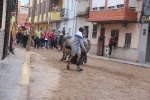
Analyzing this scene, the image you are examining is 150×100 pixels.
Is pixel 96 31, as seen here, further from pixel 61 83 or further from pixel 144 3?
pixel 61 83

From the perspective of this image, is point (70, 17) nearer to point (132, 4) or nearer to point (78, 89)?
point (132, 4)

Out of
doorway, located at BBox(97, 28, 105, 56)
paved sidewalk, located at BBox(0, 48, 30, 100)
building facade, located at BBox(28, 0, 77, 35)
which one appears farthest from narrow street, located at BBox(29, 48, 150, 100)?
building facade, located at BBox(28, 0, 77, 35)

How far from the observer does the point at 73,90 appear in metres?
8.23

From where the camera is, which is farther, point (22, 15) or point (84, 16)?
point (22, 15)

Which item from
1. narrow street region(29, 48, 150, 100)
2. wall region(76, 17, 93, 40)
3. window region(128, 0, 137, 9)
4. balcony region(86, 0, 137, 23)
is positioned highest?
window region(128, 0, 137, 9)

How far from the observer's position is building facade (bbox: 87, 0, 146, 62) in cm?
2430

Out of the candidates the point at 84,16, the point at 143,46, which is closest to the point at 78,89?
the point at 143,46

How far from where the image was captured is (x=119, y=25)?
27.0 m

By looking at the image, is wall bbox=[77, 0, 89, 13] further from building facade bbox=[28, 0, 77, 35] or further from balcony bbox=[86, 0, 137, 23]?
balcony bbox=[86, 0, 137, 23]

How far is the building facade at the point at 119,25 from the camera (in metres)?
24.3

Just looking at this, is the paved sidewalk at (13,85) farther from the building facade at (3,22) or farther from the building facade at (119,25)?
the building facade at (119,25)

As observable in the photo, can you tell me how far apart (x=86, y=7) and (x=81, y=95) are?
997 inches

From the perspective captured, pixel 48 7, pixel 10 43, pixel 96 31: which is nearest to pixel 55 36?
pixel 96 31

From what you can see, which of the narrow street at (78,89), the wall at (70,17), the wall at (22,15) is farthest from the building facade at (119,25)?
the wall at (22,15)
